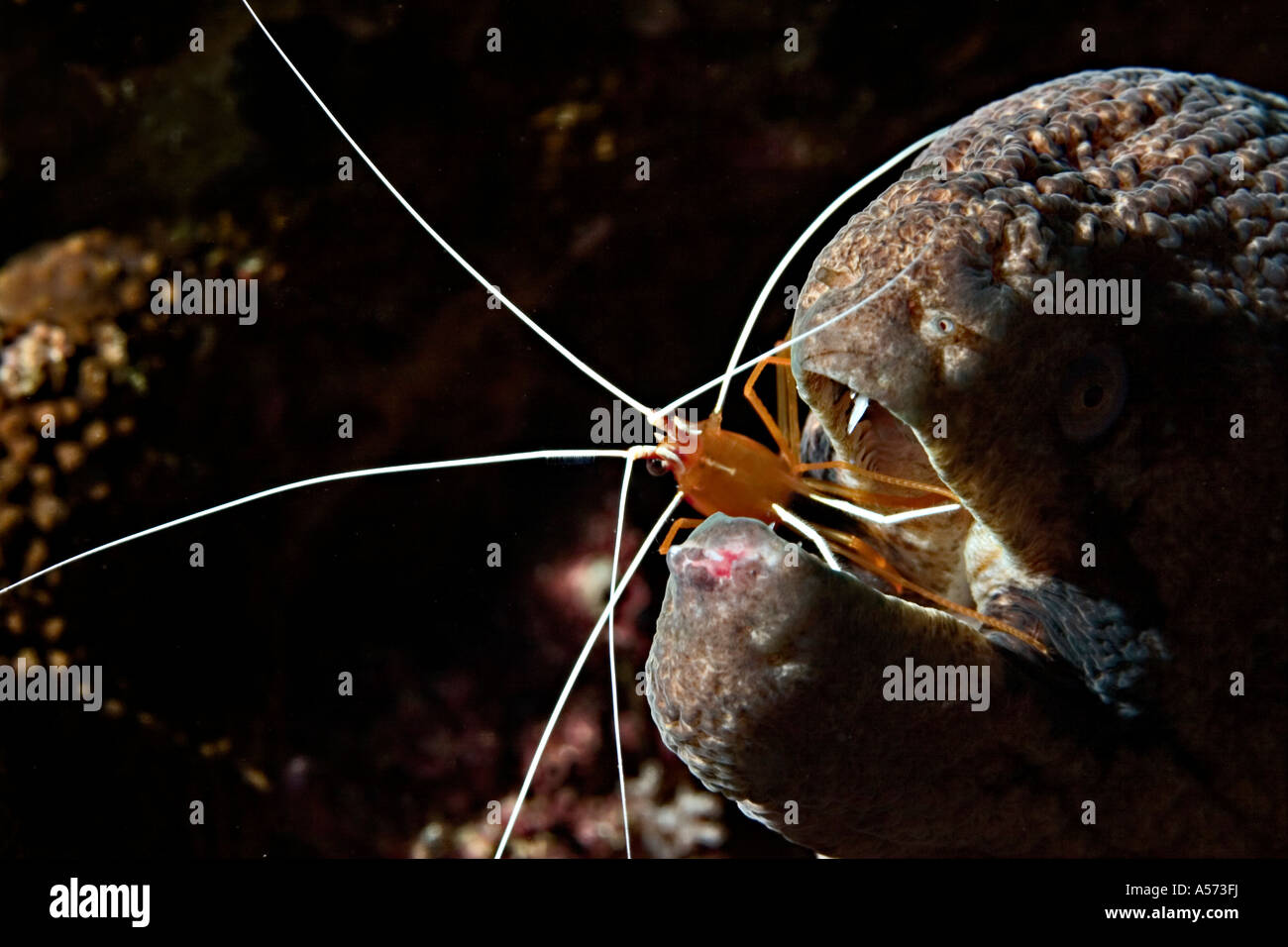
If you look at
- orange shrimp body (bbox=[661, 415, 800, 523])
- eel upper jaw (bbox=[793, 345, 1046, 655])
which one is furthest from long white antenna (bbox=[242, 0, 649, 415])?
eel upper jaw (bbox=[793, 345, 1046, 655])

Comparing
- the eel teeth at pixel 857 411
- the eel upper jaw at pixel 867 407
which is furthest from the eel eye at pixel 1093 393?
the eel teeth at pixel 857 411

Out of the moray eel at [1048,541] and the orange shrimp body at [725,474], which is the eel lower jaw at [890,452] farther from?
the orange shrimp body at [725,474]

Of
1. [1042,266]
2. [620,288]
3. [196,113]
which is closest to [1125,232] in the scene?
[1042,266]

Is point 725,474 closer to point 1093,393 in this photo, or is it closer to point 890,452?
point 890,452

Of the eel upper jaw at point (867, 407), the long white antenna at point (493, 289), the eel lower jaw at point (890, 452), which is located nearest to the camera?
the eel upper jaw at point (867, 407)

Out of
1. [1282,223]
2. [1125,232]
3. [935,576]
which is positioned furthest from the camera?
[935,576]

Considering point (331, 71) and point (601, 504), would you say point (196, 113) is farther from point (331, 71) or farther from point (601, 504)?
point (601, 504)
